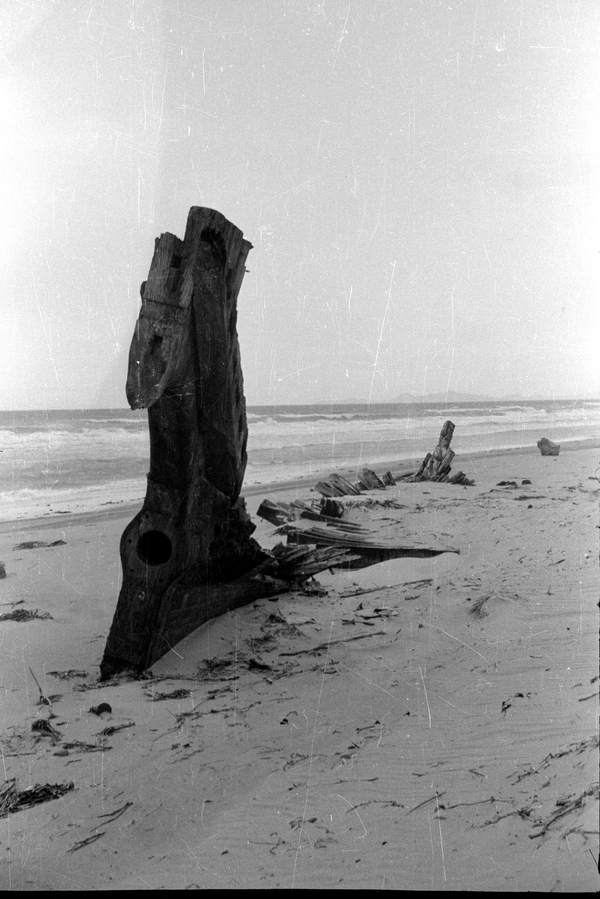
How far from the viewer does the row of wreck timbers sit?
347cm

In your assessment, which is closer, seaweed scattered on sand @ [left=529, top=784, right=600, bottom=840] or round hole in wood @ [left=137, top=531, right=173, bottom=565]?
seaweed scattered on sand @ [left=529, top=784, right=600, bottom=840]

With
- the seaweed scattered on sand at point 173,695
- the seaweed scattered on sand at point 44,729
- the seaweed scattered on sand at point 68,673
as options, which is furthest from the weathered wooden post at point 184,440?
the seaweed scattered on sand at point 44,729

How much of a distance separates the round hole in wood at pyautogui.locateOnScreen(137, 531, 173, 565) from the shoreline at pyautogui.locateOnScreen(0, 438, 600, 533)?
14.2ft

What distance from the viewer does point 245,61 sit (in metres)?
3.71

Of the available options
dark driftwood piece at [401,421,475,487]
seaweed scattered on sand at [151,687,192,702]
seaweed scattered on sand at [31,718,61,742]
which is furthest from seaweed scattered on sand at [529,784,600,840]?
dark driftwood piece at [401,421,475,487]

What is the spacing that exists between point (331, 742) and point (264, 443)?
58.2 ft

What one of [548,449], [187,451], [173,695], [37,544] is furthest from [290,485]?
[173,695]

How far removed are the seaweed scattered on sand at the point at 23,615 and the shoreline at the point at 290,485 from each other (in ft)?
11.0

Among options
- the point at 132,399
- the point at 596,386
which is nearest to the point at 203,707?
the point at 132,399

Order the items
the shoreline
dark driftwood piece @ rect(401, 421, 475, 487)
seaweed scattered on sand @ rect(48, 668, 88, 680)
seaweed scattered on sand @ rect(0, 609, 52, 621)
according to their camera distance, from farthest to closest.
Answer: dark driftwood piece @ rect(401, 421, 475, 487)
the shoreline
seaweed scattered on sand @ rect(0, 609, 52, 621)
seaweed scattered on sand @ rect(48, 668, 88, 680)

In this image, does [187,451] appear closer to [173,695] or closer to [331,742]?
[173,695]

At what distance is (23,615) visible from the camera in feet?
15.9

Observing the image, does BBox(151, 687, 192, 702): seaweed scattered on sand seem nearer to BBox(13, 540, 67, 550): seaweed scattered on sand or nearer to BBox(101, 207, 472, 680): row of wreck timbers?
BBox(101, 207, 472, 680): row of wreck timbers

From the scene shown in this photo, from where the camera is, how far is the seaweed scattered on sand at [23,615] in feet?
15.8
